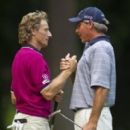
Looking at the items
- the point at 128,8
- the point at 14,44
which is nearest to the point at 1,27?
the point at 14,44

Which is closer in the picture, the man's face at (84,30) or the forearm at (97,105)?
the forearm at (97,105)

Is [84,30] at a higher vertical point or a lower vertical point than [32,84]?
higher

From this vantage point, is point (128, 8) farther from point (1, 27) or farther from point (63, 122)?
point (63, 122)

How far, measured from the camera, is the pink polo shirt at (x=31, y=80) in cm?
667

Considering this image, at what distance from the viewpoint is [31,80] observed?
6.71m

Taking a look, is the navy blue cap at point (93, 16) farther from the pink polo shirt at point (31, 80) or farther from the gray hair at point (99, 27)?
the pink polo shirt at point (31, 80)

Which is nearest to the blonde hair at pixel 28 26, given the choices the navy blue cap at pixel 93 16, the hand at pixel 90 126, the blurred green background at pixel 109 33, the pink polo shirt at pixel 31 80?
the pink polo shirt at pixel 31 80

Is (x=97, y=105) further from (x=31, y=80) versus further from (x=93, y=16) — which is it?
(x=93, y=16)

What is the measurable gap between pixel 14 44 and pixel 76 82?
16.9ft

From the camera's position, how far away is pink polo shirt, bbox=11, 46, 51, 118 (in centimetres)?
667

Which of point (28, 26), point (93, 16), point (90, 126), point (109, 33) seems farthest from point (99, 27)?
point (109, 33)

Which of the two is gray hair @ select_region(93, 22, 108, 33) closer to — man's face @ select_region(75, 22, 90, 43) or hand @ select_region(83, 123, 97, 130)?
man's face @ select_region(75, 22, 90, 43)

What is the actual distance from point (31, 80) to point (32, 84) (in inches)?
1.3

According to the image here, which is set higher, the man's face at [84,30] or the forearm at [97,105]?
the man's face at [84,30]
